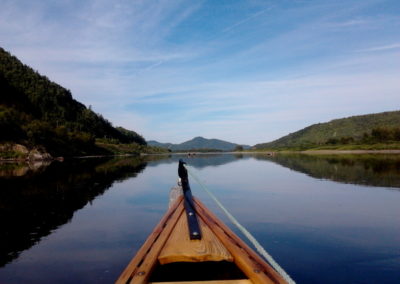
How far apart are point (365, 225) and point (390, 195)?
26.2 feet

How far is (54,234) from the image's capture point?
1148 cm

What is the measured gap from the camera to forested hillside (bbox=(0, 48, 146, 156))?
310 feet

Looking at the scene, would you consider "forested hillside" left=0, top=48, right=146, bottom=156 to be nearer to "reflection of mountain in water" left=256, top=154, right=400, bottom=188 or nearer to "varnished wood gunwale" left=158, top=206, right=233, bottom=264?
"reflection of mountain in water" left=256, top=154, right=400, bottom=188

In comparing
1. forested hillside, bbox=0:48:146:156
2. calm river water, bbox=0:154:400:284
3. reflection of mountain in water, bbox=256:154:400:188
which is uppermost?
forested hillside, bbox=0:48:146:156

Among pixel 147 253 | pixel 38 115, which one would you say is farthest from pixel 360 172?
pixel 38 115

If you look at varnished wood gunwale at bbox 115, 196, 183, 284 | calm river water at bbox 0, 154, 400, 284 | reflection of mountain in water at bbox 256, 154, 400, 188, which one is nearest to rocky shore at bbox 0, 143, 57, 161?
reflection of mountain in water at bbox 256, 154, 400, 188

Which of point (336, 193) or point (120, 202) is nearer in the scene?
point (120, 202)

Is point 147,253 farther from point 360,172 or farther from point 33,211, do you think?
point 360,172

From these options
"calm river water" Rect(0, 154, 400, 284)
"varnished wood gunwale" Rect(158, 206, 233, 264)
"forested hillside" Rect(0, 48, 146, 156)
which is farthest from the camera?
"forested hillside" Rect(0, 48, 146, 156)

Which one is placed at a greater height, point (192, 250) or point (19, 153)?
point (19, 153)

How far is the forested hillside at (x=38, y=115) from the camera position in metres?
94.5

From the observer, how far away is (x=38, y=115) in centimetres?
14525

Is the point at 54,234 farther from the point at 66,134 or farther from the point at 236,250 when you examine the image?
the point at 66,134

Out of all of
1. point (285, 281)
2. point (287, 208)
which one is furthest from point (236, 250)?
point (287, 208)
